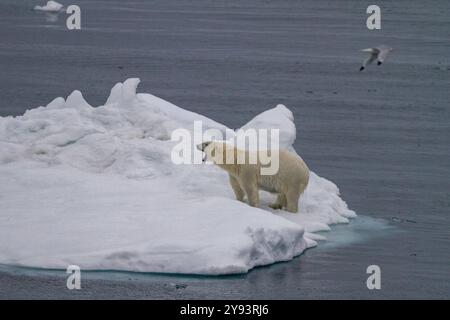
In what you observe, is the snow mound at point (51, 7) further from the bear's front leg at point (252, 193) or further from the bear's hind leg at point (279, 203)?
the bear's front leg at point (252, 193)

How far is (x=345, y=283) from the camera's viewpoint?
13.2m

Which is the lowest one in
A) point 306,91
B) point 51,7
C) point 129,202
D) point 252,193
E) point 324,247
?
point 324,247

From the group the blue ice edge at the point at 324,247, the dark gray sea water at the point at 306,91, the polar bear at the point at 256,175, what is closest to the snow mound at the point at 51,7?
the dark gray sea water at the point at 306,91

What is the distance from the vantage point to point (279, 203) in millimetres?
15367

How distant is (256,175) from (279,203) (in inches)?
22.8

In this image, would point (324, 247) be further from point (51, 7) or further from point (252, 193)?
point (51, 7)

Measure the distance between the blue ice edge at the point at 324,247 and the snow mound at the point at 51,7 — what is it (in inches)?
1307

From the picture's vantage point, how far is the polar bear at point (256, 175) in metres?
15.0

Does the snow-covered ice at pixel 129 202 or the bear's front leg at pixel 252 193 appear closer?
the snow-covered ice at pixel 129 202

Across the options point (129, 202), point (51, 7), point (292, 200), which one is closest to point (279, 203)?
point (292, 200)

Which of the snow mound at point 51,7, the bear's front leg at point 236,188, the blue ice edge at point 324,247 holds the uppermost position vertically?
the snow mound at point 51,7

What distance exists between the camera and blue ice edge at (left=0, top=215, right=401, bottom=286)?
12.9m
